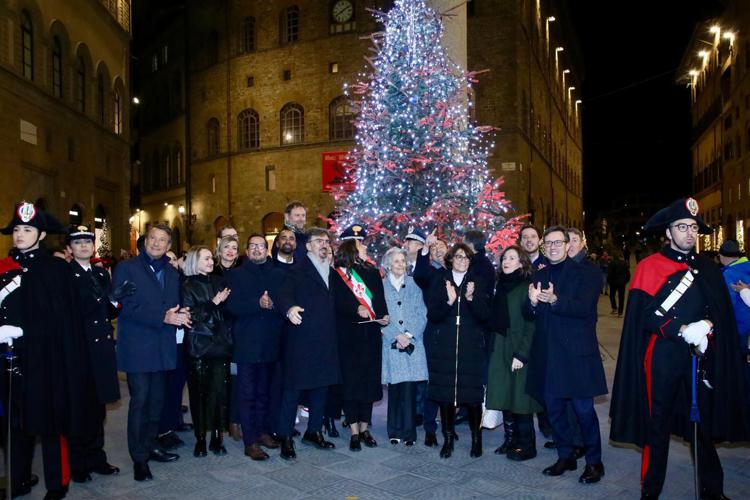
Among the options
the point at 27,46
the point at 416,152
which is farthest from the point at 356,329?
the point at 27,46

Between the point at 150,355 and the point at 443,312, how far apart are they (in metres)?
2.72

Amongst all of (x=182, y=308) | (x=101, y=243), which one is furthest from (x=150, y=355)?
(x=101, y=243)

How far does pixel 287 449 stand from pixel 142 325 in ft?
5.91

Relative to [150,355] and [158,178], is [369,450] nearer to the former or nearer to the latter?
[150,355]

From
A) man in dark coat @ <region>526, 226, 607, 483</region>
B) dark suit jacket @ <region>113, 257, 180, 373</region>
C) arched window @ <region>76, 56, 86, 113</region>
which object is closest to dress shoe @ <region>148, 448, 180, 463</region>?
dark suit jacket @ <region>113, 257, 180, 373</region>

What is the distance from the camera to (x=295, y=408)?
6.52m

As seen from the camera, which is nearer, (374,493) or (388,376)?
(374,493)

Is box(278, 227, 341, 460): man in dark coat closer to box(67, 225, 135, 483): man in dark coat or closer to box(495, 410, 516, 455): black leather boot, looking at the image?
box(67, 225, 135, 483): man in dark coat

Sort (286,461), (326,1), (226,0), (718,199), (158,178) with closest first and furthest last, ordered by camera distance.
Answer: (286,461), (326,1), (226,0), (718,199), (158,178)

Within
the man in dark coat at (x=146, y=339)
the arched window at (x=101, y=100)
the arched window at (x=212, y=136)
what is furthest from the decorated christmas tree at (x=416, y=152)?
the arched window at (x=212, y=136)

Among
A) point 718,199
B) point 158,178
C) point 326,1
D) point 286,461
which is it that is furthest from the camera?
point 158,178

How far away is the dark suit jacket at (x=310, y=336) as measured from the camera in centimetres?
634

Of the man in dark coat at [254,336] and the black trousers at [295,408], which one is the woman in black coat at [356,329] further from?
the man in dark coat at [254,336]

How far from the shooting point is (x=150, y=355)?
5887 mm
